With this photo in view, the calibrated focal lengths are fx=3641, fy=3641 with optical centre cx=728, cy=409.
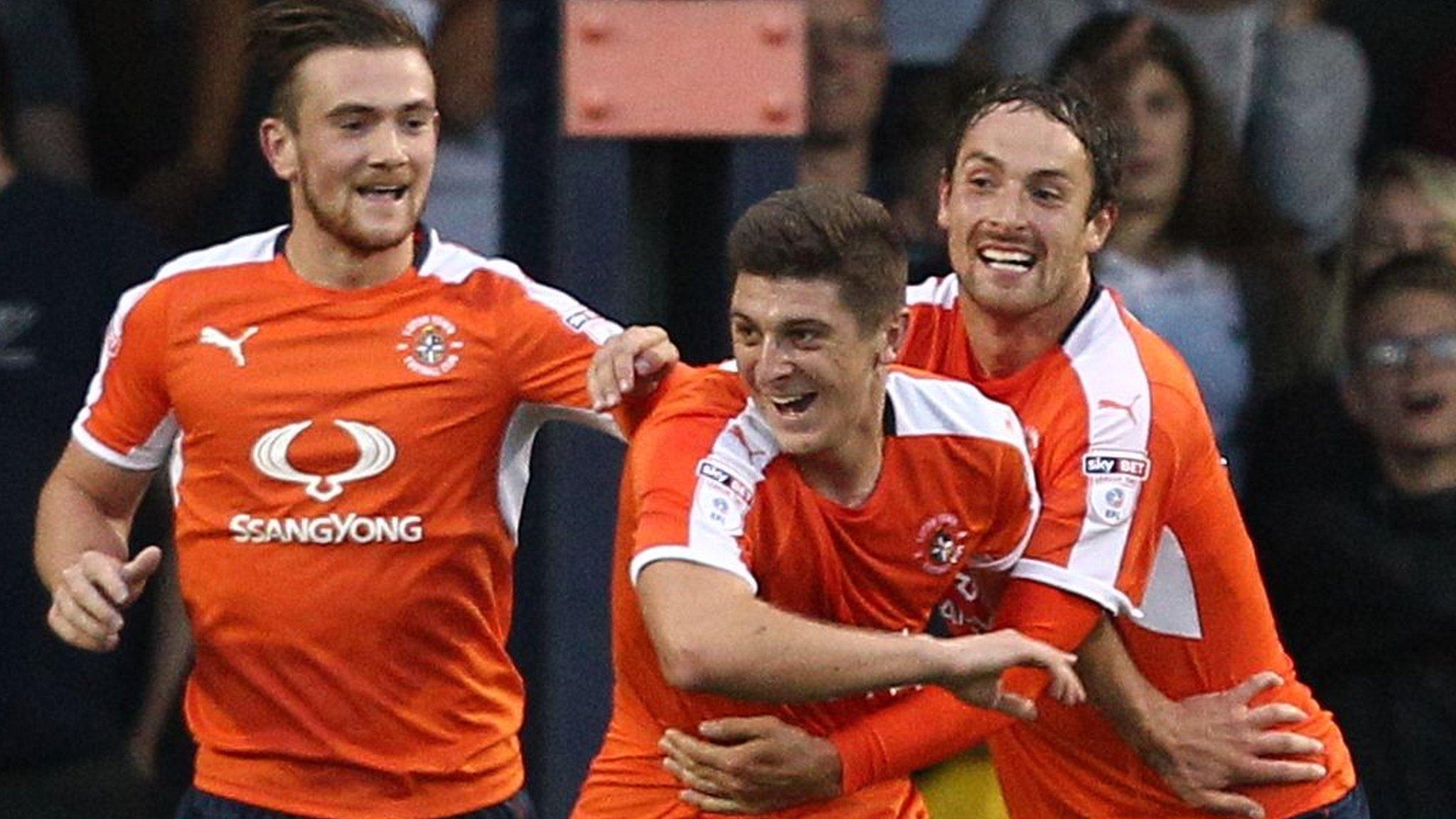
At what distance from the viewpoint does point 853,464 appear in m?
4.78

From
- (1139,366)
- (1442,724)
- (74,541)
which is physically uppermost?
(1139,366)

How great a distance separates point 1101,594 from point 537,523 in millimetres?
1858

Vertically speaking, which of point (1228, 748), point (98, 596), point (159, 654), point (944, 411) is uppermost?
point (944, 411)

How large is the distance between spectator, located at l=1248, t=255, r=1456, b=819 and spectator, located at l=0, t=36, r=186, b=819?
7.26ft

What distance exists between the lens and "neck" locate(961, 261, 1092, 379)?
511 cm

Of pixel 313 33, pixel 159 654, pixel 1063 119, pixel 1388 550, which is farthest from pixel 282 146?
pixel 1388 550

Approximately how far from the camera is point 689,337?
→ 21.7ft

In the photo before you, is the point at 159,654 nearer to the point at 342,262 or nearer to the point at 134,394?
the point at 134,394

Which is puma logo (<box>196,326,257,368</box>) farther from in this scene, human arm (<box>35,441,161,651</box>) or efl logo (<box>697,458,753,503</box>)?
efl logo (<box>697,458,753,503</box>)

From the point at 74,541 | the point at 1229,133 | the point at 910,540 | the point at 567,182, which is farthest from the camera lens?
the point at 1229,133

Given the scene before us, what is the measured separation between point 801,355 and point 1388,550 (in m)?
2.51

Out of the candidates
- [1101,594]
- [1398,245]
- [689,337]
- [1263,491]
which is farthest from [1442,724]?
[1101,594]

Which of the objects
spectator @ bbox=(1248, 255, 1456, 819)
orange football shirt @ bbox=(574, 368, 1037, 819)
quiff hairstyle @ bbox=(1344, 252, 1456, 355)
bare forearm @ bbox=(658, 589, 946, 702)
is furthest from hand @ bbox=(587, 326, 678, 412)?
quiff hairstyle @ bbox=(1344, 252, 1456, 355)

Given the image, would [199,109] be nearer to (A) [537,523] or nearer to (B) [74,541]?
(A) [537,523]
